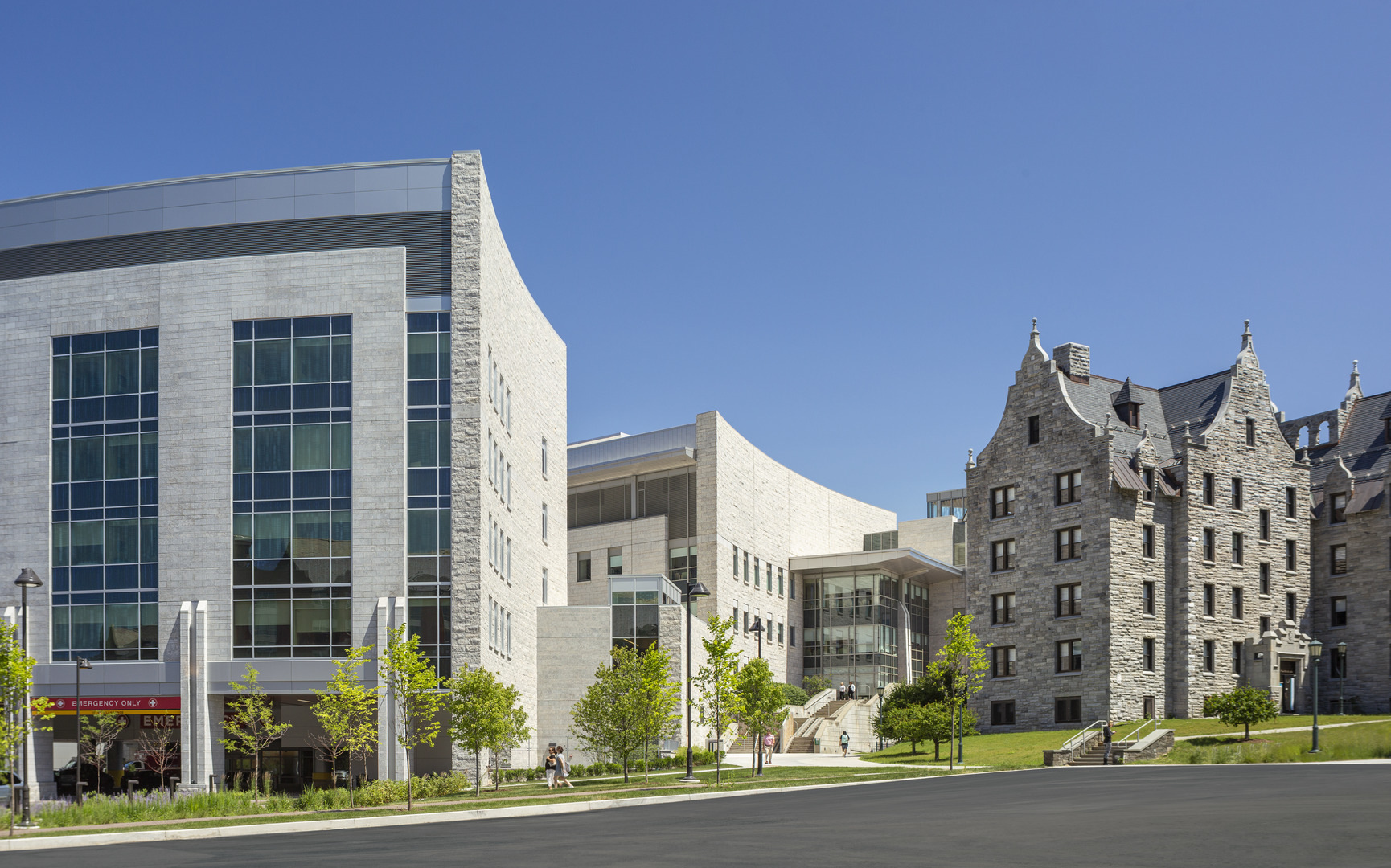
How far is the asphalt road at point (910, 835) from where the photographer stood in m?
15.5

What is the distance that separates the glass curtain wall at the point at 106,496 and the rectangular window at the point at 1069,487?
43979 millimetres

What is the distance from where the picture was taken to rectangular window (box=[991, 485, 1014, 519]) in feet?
227

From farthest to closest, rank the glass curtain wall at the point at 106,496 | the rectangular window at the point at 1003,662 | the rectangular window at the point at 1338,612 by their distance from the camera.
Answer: the rectangular window at the point at 1338,612 < the rectangular window at the point at 1003,662 < the glass curtain wall at the point at 106,496

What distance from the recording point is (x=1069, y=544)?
215ft

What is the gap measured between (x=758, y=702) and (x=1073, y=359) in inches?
1372

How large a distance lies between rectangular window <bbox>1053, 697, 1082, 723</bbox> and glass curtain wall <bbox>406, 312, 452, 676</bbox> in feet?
112

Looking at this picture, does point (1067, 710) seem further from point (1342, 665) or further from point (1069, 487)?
point (1342, 665)

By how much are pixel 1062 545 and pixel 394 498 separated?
3648 cm

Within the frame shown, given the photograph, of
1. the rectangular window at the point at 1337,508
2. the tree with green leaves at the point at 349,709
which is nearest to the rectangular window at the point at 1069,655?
the rectangular window at the point at 1337,508

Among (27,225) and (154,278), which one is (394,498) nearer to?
(154,278)

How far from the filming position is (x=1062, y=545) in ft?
Result: 216

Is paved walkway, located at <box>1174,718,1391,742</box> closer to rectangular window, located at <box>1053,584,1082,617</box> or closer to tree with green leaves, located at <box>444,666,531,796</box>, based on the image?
rectangular window, located at <box>1053,584,1082,617</box>

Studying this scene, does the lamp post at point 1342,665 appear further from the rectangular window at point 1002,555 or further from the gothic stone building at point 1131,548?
the rectangular window at point 1002,555

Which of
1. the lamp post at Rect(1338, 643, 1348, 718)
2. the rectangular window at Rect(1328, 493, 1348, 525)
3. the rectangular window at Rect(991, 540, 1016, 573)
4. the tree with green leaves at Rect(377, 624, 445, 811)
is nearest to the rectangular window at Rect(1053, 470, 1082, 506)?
the rectangular window at Rect(991, 540, 1016, 573)
